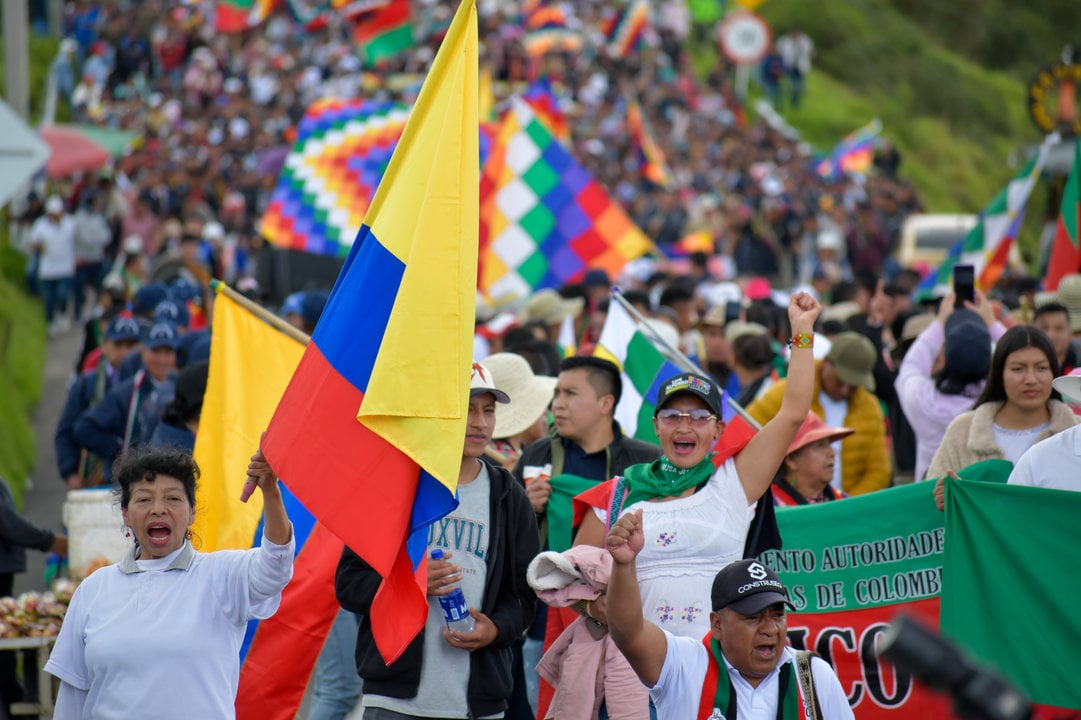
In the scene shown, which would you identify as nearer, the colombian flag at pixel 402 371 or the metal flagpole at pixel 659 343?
the colombian flag at pixel 402 371

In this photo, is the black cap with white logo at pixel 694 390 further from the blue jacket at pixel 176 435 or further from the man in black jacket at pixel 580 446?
the blue jacket at pixel 176 435

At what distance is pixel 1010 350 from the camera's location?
6.47 metres

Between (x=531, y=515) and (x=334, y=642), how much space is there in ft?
5.16

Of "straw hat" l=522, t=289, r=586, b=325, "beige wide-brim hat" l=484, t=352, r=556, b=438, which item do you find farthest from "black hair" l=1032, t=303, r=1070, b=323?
"straw hat" l=522, t=289, r=586, b=325

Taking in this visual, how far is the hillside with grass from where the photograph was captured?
4856 centimetres

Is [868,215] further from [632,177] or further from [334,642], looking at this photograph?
[334,642]

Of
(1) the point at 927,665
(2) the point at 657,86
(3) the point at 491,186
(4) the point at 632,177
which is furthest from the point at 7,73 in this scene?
(2) the point at 657,86

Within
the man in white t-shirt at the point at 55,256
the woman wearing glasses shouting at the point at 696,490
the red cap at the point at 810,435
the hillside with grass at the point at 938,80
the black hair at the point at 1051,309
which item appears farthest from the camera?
the hillside with grass at the point at 938,80

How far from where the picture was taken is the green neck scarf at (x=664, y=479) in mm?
5570

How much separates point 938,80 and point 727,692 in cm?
5523

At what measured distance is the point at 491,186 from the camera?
1470 cm

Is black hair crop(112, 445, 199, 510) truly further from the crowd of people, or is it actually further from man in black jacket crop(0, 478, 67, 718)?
man in black jacket crop(0, 478, 67, 718)

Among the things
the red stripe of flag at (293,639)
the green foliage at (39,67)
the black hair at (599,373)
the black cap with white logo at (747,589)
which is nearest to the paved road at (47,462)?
the red stripe of flag at (293,639)

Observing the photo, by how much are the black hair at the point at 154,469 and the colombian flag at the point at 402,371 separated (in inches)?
11.7
